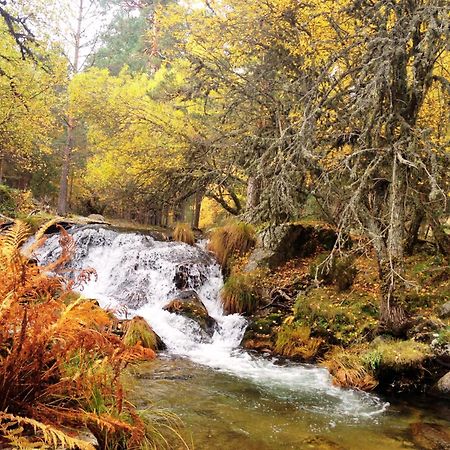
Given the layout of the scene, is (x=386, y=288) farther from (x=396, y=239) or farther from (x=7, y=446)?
(x=7, y=446)

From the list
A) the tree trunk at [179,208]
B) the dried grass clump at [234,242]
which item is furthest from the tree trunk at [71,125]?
the dried grass clump at [234,242]

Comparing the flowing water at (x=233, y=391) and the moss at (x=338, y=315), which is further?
the moss at (x=338, y=315)

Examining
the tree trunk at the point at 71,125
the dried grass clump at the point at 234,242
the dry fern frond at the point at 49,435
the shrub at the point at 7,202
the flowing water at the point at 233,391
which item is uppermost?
the tree trunk at the point at 71,125

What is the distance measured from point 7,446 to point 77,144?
83.6 ft

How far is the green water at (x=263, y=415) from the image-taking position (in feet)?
13.9

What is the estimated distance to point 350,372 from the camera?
638 centimetres

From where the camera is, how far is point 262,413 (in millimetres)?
5031

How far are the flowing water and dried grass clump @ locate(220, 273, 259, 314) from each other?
0.25 meters

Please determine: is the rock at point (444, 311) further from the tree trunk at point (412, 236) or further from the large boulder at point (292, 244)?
the large boulder at point (292, 244)

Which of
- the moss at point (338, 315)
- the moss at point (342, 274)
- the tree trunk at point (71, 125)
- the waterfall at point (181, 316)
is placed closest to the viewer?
the waterfall at point (181, 316)

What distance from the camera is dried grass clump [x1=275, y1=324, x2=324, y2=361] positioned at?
782 cm

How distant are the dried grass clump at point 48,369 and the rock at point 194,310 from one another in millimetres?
5966

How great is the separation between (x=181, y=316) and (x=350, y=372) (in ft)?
12.9

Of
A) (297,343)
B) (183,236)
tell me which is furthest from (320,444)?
(183,236)
